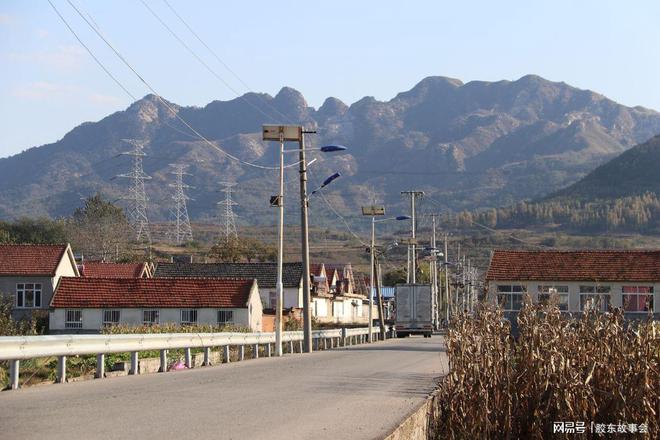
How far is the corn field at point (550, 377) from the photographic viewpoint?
13.8m

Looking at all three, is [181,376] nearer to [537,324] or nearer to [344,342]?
[537,324]

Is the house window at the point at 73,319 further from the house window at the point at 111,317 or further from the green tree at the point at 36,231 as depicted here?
the green tree at the point at 36,231

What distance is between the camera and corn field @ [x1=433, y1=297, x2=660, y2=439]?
1377 centimetres

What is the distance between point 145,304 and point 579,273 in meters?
27.3

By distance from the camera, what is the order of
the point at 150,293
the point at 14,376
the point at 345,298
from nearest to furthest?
the point at 14,376
the point at 150,293
the point at 345,298

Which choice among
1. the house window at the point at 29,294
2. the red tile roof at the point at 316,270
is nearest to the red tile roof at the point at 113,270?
the house window at the point at 29,294

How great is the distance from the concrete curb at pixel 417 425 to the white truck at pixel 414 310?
55.4m

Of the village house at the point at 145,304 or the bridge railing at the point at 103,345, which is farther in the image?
the village house at the point at 145,304

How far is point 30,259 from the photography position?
250 ft

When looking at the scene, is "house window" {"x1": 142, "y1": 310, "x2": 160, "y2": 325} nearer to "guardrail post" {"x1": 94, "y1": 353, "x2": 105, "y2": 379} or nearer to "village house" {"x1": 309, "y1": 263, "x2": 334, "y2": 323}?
"village house" {"x1": 309, "y1": 263, "x2": 334, "y2": 323}

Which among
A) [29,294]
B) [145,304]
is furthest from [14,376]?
[29,294]

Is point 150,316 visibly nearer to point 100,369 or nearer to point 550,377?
point 100,369

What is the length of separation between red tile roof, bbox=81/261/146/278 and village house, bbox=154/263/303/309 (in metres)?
1.85

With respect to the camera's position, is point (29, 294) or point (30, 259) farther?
point (30, 259)
